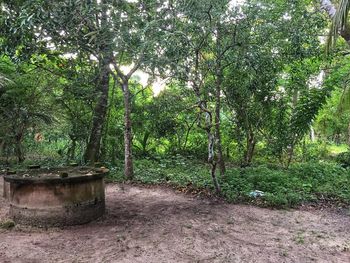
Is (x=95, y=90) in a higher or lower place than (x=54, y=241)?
higher

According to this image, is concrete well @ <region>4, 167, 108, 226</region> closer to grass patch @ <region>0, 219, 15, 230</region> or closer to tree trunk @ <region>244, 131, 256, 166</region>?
grass patch @ <region>0, 219, 15, 230</region>

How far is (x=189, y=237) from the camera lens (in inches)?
171

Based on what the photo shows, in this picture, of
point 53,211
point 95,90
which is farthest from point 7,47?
point 95,90

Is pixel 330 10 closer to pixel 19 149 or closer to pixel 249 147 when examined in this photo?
pixel 249 147

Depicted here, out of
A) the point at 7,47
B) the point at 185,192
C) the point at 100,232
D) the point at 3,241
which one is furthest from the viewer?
the point at 185,192

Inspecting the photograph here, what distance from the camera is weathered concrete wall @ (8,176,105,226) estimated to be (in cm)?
459

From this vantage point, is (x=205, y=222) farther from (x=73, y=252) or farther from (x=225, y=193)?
(x=73, y=252)

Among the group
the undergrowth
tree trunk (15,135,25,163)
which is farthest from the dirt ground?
tree trunk (15,135,25,163)

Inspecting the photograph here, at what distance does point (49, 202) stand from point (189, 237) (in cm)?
205

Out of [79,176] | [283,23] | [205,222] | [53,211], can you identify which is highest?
[283,23]

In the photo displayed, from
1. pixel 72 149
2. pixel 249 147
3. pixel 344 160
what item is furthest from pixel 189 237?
pixel 344 160

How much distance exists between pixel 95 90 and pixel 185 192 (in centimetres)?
375

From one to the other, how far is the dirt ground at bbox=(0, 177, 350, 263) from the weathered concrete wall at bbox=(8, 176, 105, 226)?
142mm

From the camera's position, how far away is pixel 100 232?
14.8ft
